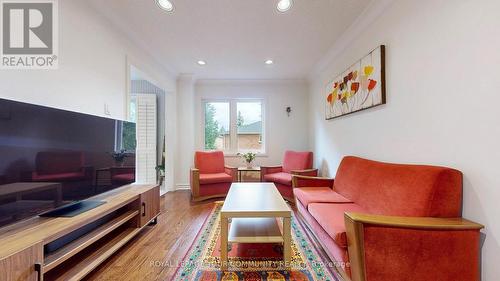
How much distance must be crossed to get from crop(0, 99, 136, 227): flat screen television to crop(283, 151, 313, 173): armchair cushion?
2.96 metres

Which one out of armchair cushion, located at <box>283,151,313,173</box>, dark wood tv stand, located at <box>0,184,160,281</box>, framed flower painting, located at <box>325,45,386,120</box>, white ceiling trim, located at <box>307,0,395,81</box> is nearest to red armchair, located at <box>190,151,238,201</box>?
armchair cushion, located at <box>283,151,313,173</box>

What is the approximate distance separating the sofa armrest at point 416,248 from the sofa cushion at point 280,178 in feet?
7.46

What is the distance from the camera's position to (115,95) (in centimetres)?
239

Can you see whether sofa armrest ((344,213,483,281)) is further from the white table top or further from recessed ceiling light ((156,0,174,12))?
recessed ceiling light ((156,0,174,12))

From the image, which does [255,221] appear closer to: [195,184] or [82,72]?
[195,184]

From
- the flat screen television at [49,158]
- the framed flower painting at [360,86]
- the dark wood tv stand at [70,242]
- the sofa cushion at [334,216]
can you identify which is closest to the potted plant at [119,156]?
the flat screen television at [49,158]

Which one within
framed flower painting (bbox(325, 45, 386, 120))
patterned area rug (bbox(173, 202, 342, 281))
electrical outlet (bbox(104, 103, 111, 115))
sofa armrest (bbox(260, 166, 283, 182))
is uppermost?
framed flower painting (bbox(325, 45, 386, 120))

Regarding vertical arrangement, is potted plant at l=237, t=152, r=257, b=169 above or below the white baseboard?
above

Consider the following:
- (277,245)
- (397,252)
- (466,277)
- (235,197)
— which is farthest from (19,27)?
(466,277)

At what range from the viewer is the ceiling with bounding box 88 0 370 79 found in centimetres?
210

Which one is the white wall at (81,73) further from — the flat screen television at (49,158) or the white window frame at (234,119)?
the white window frame at (234,119)

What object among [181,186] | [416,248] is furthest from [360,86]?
[181,186]

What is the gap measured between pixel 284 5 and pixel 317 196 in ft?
6.75

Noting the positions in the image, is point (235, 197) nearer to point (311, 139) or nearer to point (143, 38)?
point (143, 38)
